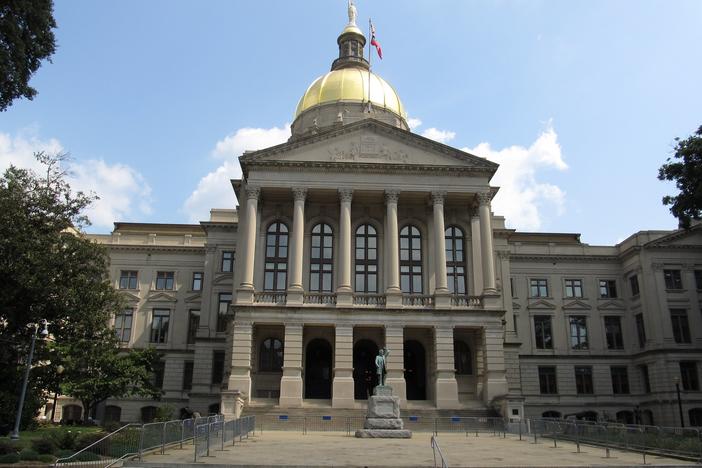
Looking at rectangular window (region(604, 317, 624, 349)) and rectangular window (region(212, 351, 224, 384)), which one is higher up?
rectangular window (region(604, 317, 624, 349))

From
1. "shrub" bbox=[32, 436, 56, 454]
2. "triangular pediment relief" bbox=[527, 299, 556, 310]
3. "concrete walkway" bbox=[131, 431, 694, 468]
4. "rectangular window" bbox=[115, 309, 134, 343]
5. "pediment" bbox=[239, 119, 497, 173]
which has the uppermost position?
"pediment" bbox=[239, 119, 497, 173]

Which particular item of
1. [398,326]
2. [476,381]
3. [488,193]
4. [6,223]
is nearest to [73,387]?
[6,223]

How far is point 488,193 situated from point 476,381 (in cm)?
1322

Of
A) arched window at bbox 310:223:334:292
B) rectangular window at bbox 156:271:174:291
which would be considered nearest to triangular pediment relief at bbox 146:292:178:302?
rectangular window at bbox 156:271:174:291

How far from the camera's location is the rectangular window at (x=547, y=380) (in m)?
53.9

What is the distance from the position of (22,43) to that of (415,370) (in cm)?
3258

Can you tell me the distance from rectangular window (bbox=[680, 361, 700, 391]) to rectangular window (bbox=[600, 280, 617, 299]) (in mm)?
8462

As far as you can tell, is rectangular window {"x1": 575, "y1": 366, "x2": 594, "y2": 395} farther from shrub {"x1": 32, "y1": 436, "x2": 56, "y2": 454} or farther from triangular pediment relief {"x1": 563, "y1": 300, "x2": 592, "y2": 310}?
shrub {"x1": 32, "y1": 436, "x2": 56, "y2": 454}

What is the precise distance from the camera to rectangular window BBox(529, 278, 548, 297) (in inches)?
2227

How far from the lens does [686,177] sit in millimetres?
36656

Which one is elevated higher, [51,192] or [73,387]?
[51,192]

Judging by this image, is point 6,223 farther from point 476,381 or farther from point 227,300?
point 476,381

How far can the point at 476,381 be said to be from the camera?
43.2 metres

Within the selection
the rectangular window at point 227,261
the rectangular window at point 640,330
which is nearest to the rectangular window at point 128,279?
the rectangular window at point 227,261
